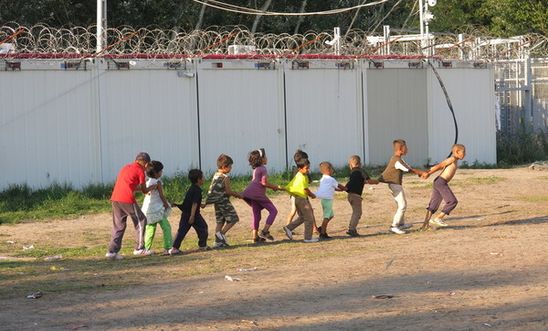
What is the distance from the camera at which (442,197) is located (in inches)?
667

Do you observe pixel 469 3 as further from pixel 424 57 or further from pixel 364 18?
pixel 424 57

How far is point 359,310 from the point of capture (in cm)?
1062

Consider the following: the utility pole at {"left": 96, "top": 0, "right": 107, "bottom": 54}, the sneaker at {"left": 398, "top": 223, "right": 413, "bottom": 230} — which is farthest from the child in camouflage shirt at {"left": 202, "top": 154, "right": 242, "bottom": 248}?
the utility pole at {"left": 96, "top": 0, "right": 107, "bottom": 54}

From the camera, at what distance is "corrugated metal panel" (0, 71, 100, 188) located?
20.7m

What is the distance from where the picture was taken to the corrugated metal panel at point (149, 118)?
2192 cm

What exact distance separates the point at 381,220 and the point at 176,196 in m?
4.03

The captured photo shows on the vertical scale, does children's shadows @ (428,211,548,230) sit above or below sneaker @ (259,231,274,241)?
below

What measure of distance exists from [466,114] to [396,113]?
2261mm

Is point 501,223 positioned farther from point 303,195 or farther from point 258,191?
point 258,191

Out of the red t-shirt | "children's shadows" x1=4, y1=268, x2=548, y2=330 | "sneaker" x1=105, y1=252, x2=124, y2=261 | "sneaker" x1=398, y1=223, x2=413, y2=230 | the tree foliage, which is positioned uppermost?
the tree foliage

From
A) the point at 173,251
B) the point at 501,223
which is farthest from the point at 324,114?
the point at 173,251

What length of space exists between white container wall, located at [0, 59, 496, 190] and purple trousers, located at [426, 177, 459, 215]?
7088 millimetres

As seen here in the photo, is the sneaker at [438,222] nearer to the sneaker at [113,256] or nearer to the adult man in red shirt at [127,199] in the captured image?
the adult man in red shirt at [127,199]

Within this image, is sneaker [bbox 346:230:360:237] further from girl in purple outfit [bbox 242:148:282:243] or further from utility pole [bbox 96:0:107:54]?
utility pole [bbox 96:0:107:54]
